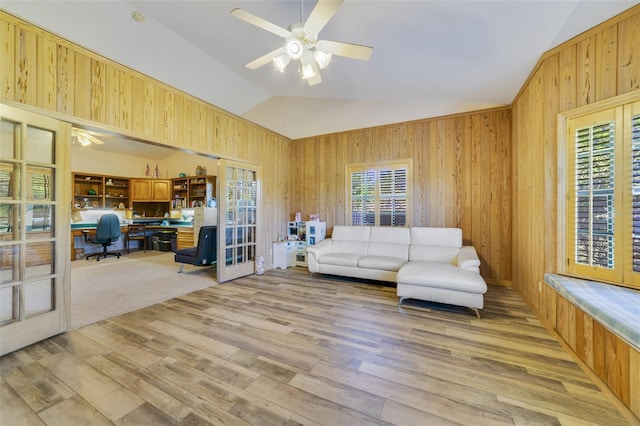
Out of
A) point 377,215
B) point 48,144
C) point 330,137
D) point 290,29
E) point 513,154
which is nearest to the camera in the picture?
point 290,29

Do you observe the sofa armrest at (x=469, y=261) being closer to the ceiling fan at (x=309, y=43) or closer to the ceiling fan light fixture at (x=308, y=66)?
the ceiling fan at (x=309, y=43)

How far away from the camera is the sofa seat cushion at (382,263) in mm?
3784

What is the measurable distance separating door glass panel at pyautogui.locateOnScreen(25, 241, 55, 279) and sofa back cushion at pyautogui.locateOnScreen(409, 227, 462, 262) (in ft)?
14.6

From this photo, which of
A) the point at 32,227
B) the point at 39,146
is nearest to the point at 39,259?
the point at 32,227

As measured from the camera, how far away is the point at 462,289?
278cm

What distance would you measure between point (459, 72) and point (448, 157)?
1.66 meters

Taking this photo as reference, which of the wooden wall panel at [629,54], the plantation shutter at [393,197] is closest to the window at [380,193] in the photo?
the plantation shutter at [393,197]

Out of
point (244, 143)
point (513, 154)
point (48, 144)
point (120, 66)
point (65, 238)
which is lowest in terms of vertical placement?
point (65, 238)

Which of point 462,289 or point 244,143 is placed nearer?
point 462,289

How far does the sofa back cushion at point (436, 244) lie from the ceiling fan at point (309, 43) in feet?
9.94

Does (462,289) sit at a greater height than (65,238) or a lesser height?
lesser

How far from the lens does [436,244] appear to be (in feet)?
13.2

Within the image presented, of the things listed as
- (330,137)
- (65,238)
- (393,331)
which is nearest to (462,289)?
(393,331)

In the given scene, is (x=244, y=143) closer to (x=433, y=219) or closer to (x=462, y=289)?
A: (x=433, y=219)
